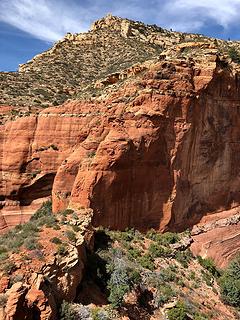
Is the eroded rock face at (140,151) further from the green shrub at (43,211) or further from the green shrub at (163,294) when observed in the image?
the green shrub at (163,294)

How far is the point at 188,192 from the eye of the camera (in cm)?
2766

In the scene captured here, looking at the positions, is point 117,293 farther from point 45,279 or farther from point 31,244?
point 31,244

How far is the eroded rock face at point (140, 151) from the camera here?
24188 millimetres

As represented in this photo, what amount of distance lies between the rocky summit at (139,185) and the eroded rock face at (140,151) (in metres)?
0.08

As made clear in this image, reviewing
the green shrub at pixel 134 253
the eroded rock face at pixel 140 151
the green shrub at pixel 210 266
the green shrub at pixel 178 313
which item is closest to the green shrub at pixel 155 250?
the green shrub at pixel 134 253

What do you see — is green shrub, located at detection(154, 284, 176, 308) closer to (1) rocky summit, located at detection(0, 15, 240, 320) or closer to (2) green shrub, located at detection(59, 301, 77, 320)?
(1) rocky summit, located at detection(0, 15, 240, 320)

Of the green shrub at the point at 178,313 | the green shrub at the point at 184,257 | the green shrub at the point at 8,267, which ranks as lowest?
the green shrub at the point at 178,313

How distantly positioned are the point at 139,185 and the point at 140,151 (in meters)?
2.22

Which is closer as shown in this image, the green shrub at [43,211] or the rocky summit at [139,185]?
the rocky summit at [139,185]

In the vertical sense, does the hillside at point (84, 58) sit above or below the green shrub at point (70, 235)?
above

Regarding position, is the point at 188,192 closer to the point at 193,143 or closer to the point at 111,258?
the point at 193,143

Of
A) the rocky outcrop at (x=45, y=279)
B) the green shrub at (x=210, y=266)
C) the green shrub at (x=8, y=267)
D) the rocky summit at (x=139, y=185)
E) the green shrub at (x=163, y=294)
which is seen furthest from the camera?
the green shrub at (x=210, y=266)

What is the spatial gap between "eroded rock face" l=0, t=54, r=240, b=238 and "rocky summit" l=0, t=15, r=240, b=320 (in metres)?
0.08

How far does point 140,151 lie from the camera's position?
2495 cm
